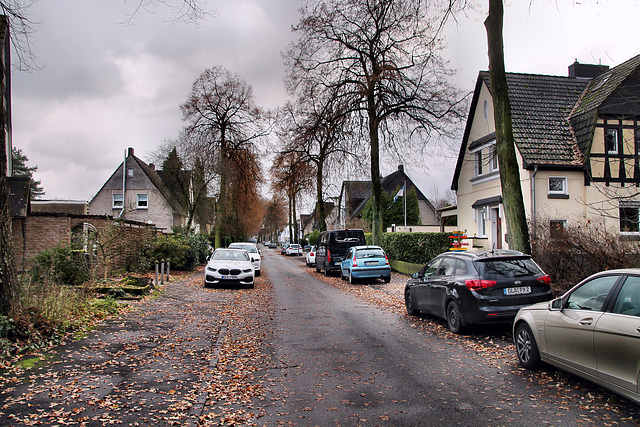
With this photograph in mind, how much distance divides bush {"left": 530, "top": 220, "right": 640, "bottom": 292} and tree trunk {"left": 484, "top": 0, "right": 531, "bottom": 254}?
2.55 ft

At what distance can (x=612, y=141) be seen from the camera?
21.2 m

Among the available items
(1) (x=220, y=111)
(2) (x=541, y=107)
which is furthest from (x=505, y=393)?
(1) (x=220, y=111)

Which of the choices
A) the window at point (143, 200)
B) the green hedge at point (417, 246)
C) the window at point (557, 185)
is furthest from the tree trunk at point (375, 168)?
the window at point (143, 200)

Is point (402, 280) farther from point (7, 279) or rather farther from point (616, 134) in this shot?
point (7, 279)

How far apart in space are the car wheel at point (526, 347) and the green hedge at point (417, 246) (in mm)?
15679

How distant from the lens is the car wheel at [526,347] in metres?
6.34

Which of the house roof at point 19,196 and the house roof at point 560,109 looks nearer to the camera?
the house roof at point 19,196

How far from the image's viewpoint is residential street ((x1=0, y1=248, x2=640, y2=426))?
4.88m

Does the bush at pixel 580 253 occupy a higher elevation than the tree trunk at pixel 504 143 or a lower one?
lower

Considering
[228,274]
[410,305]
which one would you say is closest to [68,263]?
[228,274]

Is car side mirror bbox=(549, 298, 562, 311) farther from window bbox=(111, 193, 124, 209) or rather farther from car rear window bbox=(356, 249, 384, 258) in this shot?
window bbox=(111, 193, 124, 209)

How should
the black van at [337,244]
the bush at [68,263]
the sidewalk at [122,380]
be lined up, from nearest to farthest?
the sidewalk at [122,380] < the bush at [68,263] < the black van at [337,244]

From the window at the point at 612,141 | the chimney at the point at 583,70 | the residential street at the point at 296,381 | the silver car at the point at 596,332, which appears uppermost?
the chimney at the point at 583,70

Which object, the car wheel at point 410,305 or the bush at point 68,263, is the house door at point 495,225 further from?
the bush at point 68,263
